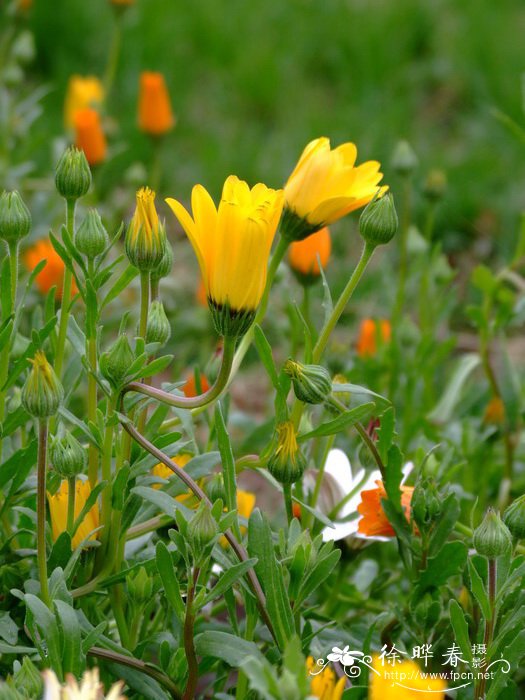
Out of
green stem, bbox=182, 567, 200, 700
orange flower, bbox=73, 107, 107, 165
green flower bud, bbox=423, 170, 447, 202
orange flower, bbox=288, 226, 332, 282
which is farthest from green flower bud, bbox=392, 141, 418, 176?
green stem, bbox=182, 567, 200, 700

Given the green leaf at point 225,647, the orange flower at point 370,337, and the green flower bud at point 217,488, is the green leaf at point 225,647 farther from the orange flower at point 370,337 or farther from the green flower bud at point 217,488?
the orange flower at point 370,337

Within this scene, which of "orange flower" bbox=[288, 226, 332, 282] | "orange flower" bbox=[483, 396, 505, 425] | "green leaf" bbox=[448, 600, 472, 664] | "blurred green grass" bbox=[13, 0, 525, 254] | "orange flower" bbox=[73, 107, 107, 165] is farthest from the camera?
A: "blurred green grass" bbox=[13, 0, 525, 254]

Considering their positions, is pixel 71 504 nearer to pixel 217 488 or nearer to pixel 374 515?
pixel 217 488

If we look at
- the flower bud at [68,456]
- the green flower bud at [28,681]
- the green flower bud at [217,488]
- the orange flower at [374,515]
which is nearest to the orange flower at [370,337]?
the orange flower at [374,515]

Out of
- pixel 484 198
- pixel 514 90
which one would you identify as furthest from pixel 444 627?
pixel 514 90

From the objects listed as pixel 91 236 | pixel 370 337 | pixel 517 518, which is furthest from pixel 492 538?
pixel 370 337

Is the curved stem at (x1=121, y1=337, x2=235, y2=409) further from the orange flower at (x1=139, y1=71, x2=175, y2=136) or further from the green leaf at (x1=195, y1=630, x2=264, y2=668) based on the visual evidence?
the orange flower at (x1=139, y1=71, x2=175, y2=136)

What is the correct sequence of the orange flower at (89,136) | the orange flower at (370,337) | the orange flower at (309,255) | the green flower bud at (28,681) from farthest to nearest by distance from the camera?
1. the orange flower at (89,136)
2. the orange flower at (370,337)
3. the orange flower at (309,255)
4. the green flower bud at (28,681)
